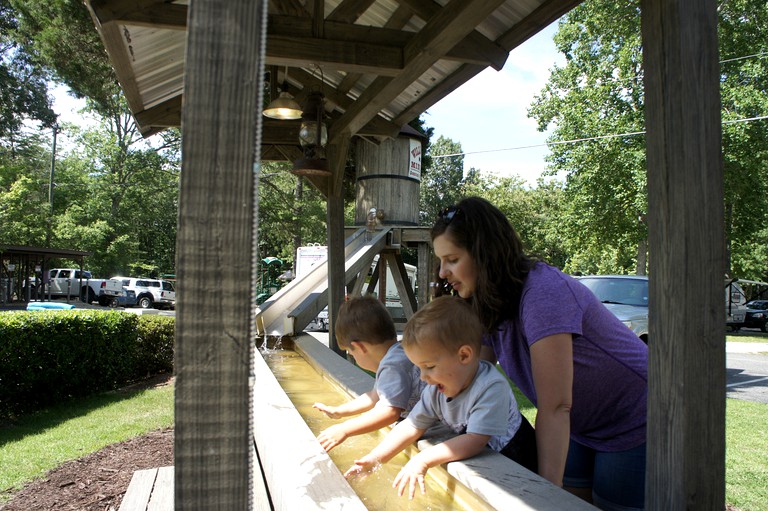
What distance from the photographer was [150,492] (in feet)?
11.8

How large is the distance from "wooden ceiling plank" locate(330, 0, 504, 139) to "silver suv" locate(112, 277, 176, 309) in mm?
28562

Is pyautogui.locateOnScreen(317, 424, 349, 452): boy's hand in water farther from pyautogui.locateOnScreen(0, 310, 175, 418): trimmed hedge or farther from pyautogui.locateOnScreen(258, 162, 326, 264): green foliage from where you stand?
pyautogui.locateOnScreen(258, 162, 326, 264): green foliage

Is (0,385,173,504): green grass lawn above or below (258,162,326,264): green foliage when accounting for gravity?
below

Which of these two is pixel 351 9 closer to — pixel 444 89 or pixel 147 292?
pixel 444 89

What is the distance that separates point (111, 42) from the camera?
4516 millimetres

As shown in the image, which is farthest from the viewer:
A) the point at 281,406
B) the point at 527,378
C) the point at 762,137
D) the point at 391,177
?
the point at 762,137

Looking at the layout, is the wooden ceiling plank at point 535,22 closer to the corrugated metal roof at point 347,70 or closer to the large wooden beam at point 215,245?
the corrugated metal roof at point 347,70

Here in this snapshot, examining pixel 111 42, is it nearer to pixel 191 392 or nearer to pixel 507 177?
pixel 191 392

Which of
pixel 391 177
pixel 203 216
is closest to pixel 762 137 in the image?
pixel 391 177

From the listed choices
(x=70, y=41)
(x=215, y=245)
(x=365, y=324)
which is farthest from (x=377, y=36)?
(x=70, y=41)

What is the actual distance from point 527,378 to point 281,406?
1.27m

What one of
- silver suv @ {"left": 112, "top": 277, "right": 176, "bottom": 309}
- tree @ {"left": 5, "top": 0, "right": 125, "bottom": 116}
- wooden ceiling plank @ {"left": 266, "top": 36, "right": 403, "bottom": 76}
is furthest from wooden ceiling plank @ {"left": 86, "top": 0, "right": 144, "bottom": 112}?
silver suv @ {"left": 112, "top": 277, "right": 176, "bottom": 309}

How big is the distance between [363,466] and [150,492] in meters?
2.10

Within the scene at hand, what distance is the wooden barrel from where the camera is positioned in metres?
10.3
